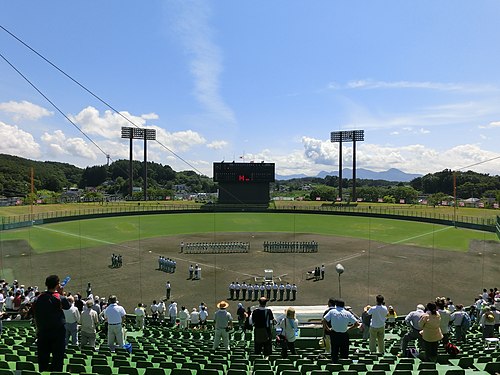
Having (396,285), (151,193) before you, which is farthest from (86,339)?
(151,193)

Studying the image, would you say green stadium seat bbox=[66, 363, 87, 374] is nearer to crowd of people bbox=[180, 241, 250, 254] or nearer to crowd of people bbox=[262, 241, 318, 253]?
crowd of people bbox=[180, 241, 250, 254]

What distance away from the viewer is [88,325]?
995cm

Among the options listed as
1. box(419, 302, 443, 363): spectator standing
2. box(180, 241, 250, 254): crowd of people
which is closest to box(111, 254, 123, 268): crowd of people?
box(180, 241, 250, 254): crowd of people

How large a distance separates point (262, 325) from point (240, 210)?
62.9 meters

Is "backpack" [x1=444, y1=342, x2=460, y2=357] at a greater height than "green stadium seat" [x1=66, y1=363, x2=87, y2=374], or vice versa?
"green stadium seat" [x1=66, y1=363, x2=87, y2=374]

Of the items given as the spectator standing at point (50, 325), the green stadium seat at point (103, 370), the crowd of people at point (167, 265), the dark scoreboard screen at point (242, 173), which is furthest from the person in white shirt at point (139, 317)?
the dark scoreboard screen at point (242, 173)

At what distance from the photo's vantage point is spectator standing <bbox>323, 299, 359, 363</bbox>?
7.75 metres

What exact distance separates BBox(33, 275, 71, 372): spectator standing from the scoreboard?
67643 millimetres

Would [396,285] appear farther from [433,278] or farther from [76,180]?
[76,180]

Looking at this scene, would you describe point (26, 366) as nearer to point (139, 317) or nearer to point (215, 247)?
point (139, 317)

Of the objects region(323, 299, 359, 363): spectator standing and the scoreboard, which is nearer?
region(323, 299, 359, 363): spectator standing

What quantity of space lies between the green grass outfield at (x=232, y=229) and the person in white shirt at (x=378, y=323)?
3136 centimetres

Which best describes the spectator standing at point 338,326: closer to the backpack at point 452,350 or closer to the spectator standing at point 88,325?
the backpack at point 452,350

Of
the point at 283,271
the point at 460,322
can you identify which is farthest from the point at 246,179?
the point at 460,322
